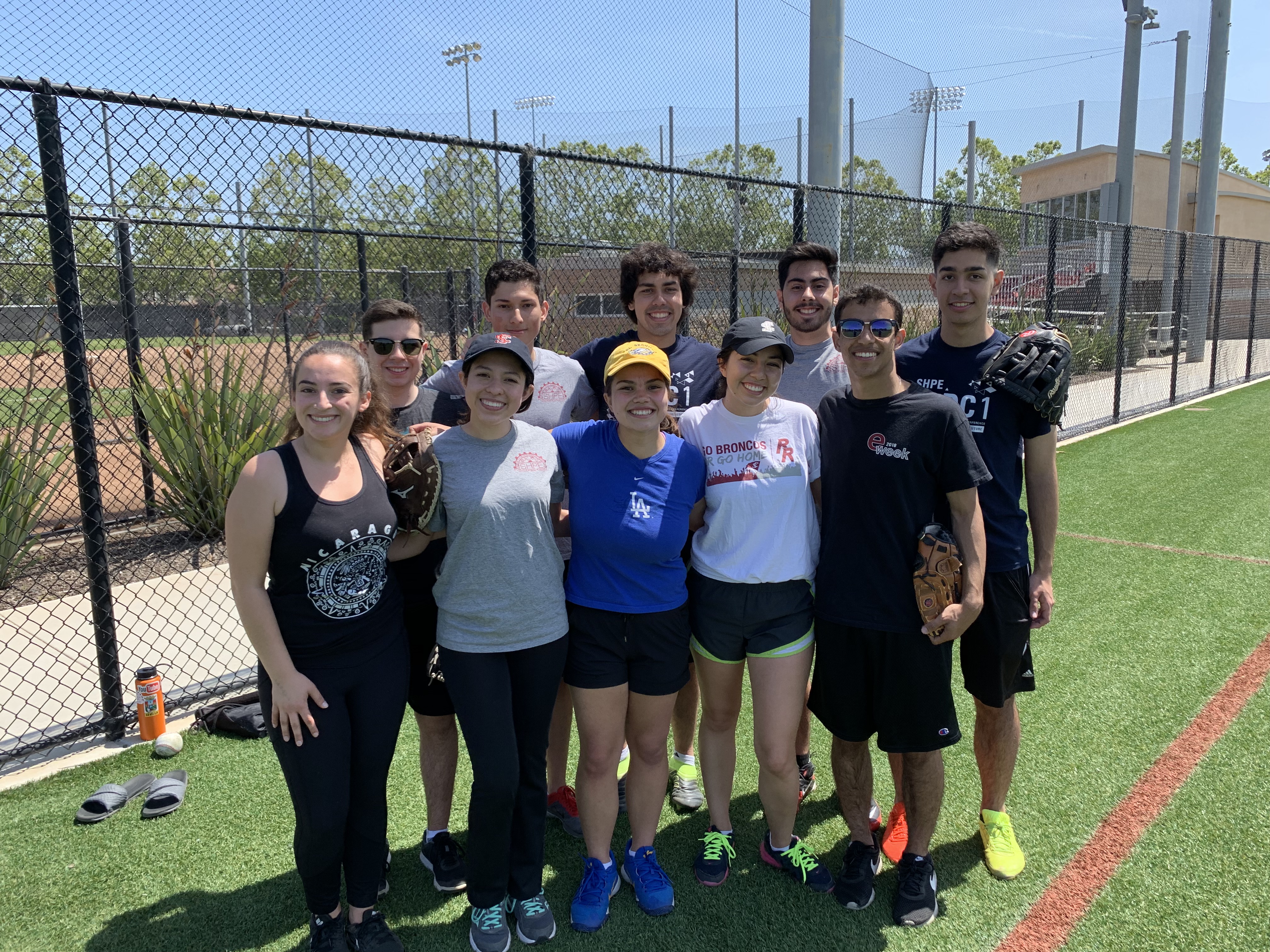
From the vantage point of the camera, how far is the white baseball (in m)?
3.60

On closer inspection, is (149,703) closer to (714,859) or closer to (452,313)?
(714,859)

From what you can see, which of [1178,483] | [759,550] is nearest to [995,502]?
[759,550]

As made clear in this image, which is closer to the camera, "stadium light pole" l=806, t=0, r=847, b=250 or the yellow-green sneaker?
the yellow-green sneaker

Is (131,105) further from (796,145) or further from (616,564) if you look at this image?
(796,145)

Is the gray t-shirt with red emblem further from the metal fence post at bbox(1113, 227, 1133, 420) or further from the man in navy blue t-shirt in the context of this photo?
the metal fence post at bbox(1113, 227, 1133, 420)

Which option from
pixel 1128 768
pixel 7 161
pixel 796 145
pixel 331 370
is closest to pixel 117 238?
pixel 7 161

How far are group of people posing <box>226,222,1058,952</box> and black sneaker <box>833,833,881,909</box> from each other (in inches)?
0.4

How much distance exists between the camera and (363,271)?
773 centimetres

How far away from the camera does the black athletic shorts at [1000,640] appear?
2791 millimetres

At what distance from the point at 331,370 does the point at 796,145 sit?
1496 inches

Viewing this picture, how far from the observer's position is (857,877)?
272cm

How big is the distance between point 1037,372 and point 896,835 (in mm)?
1709

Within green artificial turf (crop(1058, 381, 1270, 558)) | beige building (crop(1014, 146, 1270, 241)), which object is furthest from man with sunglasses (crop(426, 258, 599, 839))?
beige building (crop(1014, 146, 1270, 241))

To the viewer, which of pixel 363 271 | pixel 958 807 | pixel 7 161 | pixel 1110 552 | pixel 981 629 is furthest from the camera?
pixel 363 271
